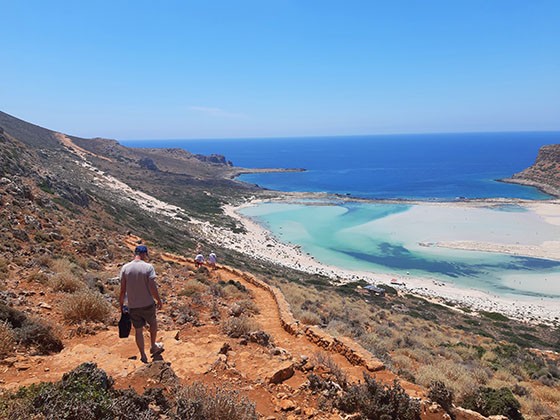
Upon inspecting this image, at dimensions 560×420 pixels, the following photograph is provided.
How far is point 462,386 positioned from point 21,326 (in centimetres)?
768

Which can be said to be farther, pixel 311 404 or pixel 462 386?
pixel 462 386

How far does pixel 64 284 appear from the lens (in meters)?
7.79

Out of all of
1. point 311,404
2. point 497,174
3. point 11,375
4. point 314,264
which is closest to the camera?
point 11,375

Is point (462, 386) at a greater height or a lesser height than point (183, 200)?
greater

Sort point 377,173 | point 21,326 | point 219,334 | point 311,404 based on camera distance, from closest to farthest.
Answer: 1. point 311,404
2. point 21,326
3. point 219,334
4. point 377,173

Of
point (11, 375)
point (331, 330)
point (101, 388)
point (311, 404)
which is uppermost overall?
point (101, 388)

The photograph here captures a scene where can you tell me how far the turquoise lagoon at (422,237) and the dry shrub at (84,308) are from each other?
29439 mm

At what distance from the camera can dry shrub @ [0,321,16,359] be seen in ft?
15.2

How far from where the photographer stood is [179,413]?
345cm

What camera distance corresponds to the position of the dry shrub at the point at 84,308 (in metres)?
6.57

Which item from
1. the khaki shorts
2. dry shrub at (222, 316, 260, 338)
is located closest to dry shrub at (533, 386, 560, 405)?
dry shrub at (222, 316, 260, 338)

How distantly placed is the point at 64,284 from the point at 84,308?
161 centimetres

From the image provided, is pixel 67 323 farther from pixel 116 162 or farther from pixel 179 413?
pixel 116 162

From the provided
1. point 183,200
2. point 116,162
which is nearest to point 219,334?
point 183,200
